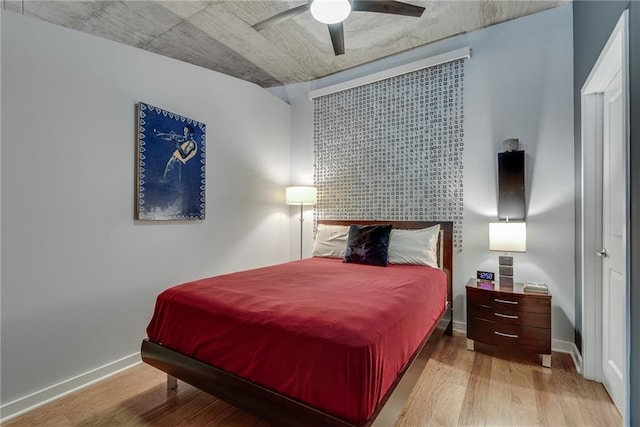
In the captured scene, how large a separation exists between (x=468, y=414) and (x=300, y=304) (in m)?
1.25

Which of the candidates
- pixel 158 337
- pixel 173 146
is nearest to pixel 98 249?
pixel 158 337

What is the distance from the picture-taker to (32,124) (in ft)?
6.30

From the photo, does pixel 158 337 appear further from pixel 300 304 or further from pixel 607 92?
pixel 607 92

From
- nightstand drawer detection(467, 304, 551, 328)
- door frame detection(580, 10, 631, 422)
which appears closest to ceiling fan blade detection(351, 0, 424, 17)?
door frame detection(580, 10, 631, 422)

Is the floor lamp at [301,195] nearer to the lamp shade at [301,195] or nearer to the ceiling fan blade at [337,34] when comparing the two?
the lamp shade at [301,195]

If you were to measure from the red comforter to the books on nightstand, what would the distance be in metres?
0.87

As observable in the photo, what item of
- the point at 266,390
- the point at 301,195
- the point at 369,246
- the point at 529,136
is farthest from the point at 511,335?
the point at 301,195

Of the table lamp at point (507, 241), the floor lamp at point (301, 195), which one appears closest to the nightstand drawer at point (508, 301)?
the table lamp at point (507, 241)

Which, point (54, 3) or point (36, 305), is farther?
point (54, 3)

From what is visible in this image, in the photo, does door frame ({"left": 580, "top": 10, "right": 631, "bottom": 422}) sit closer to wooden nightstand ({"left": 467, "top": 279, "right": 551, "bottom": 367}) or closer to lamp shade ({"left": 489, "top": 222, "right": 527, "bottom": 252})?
wooden nightstand ({"left": 467, "top": 279, "right": 551, "bottom": 367})

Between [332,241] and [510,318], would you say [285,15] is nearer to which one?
[332,241]

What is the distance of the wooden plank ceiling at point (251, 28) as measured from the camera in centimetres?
262

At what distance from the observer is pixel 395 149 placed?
3439 mm

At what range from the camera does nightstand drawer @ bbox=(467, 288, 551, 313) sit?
2.33m
